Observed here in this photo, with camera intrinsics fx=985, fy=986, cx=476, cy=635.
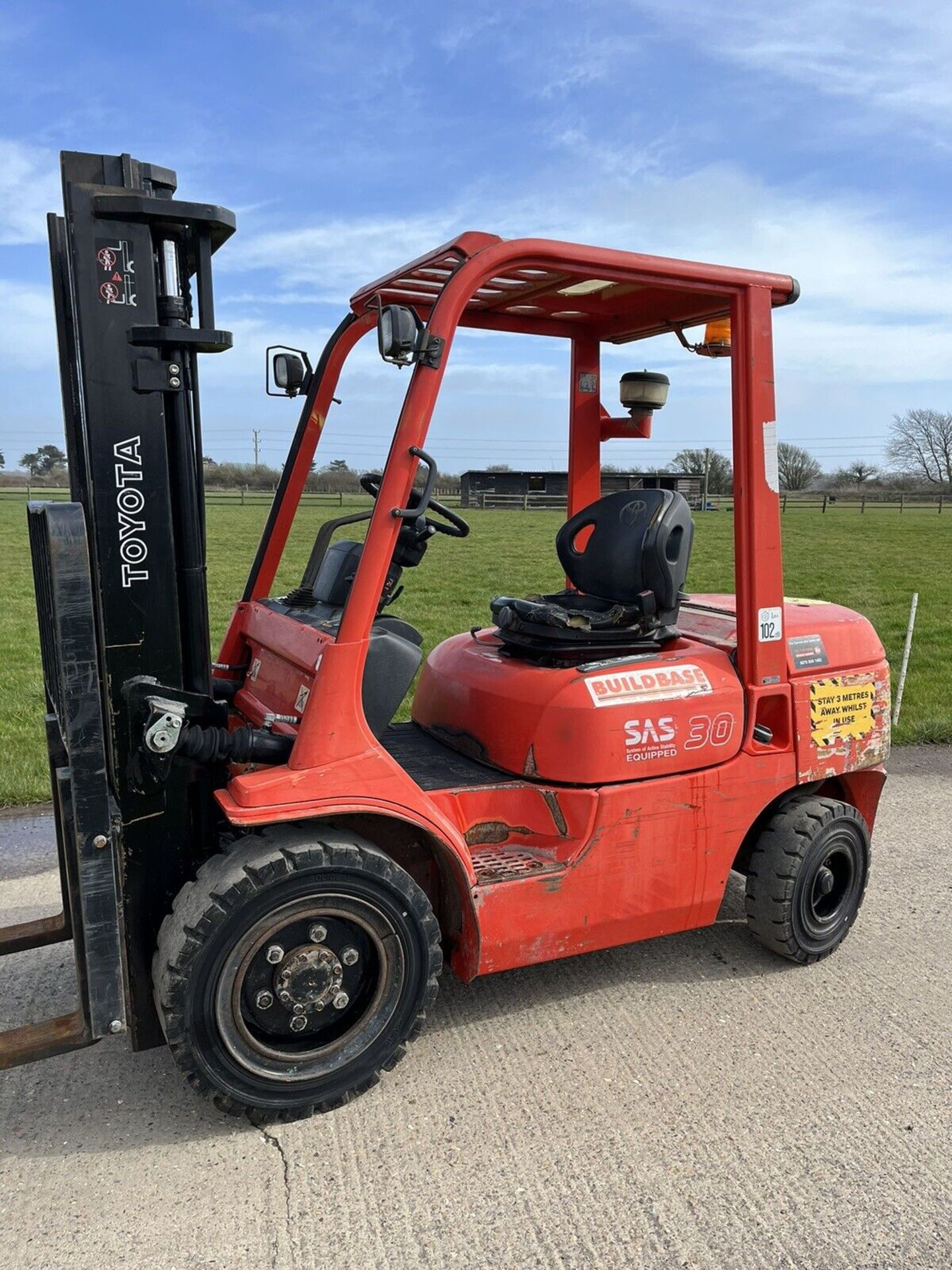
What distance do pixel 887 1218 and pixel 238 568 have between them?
714 inches

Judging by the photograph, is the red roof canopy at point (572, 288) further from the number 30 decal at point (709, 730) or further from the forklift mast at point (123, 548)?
the number 30 decal at point (709, 730)

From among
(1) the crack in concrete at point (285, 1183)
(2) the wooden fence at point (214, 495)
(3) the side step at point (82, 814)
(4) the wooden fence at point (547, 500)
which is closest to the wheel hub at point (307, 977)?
(1) the crack in concrete at point (285, 1183)

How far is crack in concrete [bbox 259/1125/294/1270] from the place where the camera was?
2643 mm

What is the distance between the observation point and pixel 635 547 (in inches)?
161

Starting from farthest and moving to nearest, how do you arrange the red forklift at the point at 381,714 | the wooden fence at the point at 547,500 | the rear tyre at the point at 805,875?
the wooden fence at the point at 547,500 → the rear tyre at the point at 805,875 → the red forklift at the point at 381,714

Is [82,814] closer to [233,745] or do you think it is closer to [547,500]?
[233,745]

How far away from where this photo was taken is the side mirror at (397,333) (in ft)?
9.74

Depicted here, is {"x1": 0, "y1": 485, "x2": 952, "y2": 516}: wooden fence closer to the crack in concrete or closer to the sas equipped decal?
the sas equipped decal

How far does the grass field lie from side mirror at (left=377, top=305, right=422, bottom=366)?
1.68 m

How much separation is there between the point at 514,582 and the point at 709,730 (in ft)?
45.3

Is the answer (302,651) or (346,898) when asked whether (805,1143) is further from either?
(302,651)

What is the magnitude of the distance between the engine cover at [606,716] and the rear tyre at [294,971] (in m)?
0.78

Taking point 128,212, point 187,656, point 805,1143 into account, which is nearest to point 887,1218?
point 805,1143

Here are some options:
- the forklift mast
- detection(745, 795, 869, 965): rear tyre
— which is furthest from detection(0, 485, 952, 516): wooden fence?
the forklift mast
